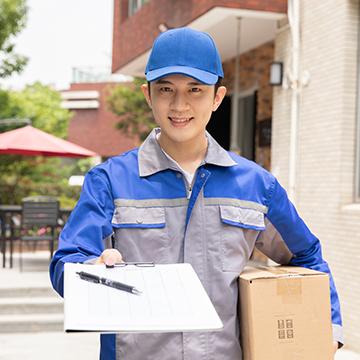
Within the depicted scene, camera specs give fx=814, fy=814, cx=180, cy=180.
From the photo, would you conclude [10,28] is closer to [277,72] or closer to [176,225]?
[277,72]

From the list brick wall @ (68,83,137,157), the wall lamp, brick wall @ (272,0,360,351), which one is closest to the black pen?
brick wall @ (272,0,360,351)

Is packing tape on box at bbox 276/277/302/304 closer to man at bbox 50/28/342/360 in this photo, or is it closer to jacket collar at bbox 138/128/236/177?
man at bbox 50/28/342/360

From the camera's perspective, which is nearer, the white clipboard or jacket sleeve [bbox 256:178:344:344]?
the white clipboard

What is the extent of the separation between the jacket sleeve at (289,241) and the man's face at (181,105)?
31 cm

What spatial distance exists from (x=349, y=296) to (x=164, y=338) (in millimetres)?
6226

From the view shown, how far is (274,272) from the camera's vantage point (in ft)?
7.62

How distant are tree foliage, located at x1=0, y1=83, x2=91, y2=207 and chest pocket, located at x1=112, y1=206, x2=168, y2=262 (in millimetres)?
17414

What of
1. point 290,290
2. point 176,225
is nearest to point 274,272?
point 290,290

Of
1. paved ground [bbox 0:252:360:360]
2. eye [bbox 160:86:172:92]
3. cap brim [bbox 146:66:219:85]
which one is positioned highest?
cap brim [bbox 146:66:219:85]

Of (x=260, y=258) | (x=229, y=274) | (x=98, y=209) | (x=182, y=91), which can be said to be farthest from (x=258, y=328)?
(x=260, y=258)

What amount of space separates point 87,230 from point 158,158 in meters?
0.33

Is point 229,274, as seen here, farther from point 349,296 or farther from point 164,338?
point 349,296

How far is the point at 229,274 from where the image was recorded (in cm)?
228

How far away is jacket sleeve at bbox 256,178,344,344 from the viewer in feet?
7.88
